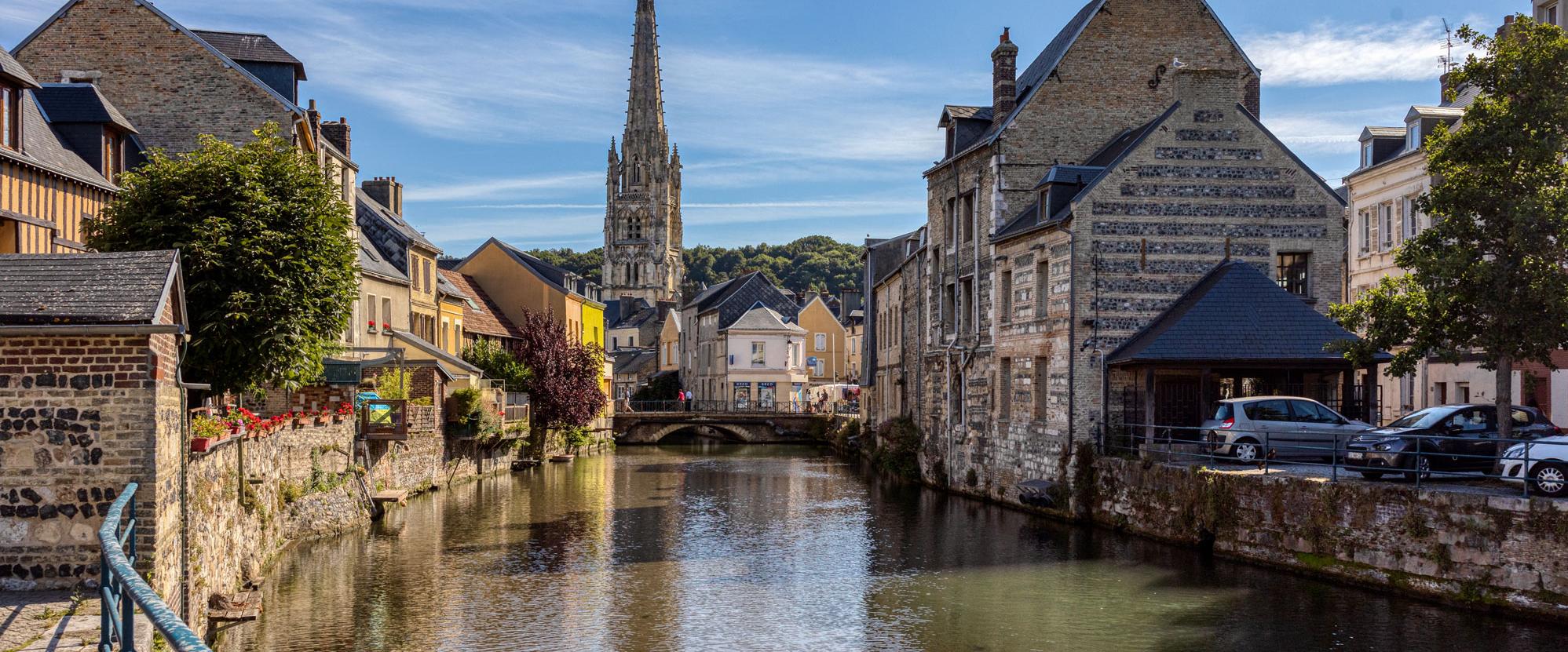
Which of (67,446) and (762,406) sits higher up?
(67,446)

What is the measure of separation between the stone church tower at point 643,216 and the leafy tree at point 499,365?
8505 cm

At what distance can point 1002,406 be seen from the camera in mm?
28906

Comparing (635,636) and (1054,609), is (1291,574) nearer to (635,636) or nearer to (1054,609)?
(1054,609)

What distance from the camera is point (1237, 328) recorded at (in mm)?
23141

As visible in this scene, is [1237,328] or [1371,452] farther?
[1237,328]

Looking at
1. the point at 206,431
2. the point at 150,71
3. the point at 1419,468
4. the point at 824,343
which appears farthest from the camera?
the point at 824,343

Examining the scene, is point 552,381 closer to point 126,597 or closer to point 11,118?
point 11,118

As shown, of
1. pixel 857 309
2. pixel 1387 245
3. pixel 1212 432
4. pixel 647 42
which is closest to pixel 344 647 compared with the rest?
pixel 1212 432

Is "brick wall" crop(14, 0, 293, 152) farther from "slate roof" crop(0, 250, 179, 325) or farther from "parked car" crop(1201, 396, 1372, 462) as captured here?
"parked car" crop(1201, 396, 1372, 462)

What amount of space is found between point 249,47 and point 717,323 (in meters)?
41.8

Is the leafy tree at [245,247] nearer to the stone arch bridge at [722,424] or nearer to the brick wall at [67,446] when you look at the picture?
→ the brick wall at [67,446]

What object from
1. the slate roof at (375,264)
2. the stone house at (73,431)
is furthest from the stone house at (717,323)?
the stone house at (73,431)

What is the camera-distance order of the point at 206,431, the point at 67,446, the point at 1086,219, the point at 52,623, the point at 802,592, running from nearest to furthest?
the point at 52,623, the point at 67,446, the point at 206,431, the point at 802,592, the point at 1086,219

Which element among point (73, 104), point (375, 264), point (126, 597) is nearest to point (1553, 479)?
point (126, 597)
